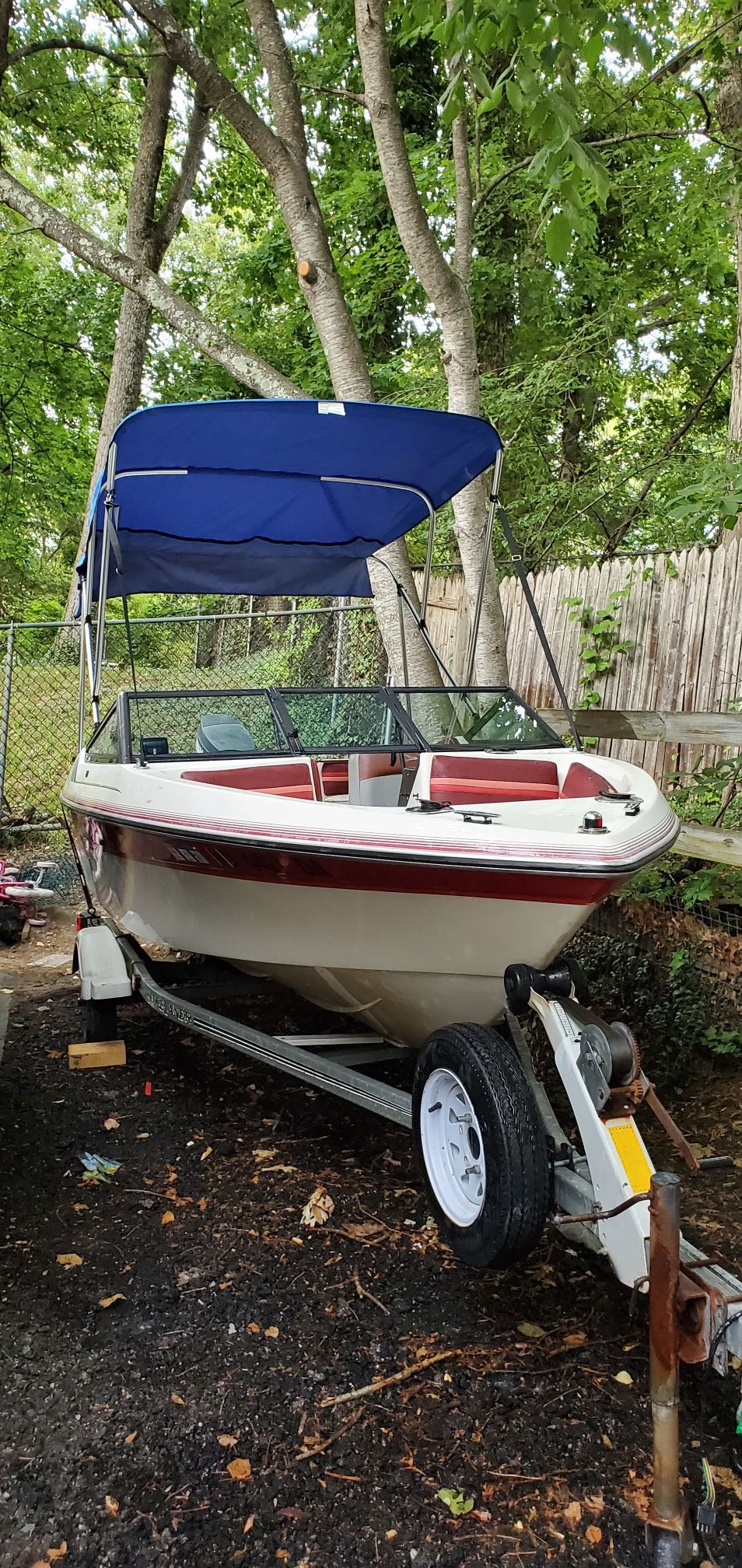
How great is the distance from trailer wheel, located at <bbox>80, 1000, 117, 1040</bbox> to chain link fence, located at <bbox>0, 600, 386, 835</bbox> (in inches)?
172

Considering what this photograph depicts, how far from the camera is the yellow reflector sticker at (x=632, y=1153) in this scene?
219cm

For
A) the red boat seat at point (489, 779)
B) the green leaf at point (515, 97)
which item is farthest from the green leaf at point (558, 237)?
the red boat seat at point (489, 779)

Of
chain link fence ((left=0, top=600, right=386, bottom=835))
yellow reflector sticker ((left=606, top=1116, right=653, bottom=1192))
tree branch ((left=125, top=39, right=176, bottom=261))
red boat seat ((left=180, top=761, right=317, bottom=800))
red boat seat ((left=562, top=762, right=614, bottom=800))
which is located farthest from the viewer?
tree branch ((left=125, top=39, right=176, bottom=261))

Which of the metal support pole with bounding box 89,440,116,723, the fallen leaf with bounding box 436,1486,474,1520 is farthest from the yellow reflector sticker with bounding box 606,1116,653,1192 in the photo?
the metal support pole with bounding box 89,440,116,723

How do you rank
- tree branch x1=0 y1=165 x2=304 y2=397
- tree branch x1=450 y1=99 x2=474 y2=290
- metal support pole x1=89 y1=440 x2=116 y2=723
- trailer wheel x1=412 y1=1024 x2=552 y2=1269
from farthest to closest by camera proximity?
1. tree branch x1=450 y1=99 x2=474 y2=290
2. tree branch x1=0 y1=165 x2=304 y2=397
3. metal support pole x1=89 y1=440 x2=116 y2=723
4. trailer wheel x1=412 y1=1024 x2=552 y2=1269

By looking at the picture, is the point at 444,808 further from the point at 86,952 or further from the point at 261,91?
the point at 261,91

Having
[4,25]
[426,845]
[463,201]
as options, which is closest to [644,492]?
[463,201]

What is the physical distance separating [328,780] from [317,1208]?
1741 millimetres

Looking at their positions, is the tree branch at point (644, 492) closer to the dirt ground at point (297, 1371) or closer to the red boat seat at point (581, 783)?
the red boat seat at point (581, 783)

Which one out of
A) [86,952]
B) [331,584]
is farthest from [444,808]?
[331,584]

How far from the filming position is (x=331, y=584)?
590 centimetres

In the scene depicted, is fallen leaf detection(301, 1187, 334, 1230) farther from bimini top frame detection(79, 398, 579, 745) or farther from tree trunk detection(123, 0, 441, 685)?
tree trunk detection(123, 0, 441, 685)

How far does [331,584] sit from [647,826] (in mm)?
3484

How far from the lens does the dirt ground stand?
192cm
